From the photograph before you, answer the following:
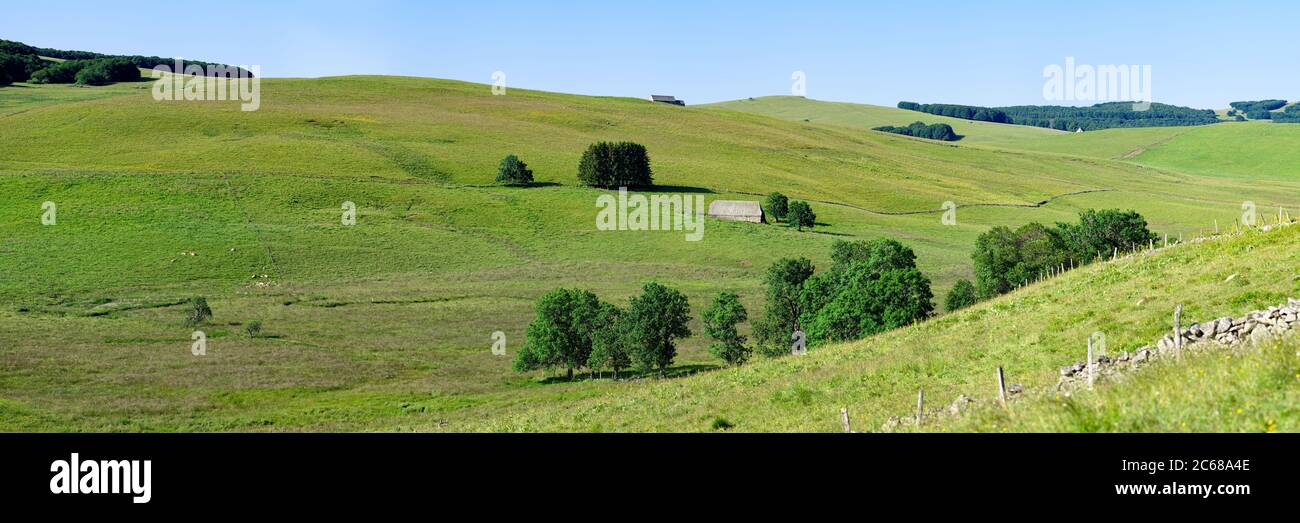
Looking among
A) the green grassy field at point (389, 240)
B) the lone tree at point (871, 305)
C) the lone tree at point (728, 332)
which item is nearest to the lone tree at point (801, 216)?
the green grassy field at point (389, 240)

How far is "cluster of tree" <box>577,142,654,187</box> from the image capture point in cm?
11862

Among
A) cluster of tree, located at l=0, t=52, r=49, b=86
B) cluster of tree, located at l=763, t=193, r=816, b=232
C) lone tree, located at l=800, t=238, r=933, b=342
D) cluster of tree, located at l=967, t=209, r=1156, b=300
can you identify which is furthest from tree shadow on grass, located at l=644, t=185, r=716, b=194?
cluster of tree, located at l=0, t=52, r=49, b=86

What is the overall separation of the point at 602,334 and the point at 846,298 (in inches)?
603

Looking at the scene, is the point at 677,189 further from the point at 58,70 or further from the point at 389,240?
the point at 58,70

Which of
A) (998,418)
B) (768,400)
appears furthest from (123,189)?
(998,418)

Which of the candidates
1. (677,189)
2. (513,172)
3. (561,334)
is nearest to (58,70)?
(513,172)

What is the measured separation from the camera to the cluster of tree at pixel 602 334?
2215 inches

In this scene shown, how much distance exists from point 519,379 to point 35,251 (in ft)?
167

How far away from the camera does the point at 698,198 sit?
114 m

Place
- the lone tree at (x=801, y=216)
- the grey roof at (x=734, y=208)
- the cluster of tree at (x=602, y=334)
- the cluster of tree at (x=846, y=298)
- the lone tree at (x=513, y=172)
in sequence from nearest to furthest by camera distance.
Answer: the cluster of tree at (x=846, y=298), the cluster of tree at (x=602, y=334), the lone tree at (x=801, y=216), the grey roof at (x=734, y=208), the lone tree at (x=513, y=172)

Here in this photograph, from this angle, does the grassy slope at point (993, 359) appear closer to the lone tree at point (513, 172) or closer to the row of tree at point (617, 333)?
the row of tree at point (617, 333)

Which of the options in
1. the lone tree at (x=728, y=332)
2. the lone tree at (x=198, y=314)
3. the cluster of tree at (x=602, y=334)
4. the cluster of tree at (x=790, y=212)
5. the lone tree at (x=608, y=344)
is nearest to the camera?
the cluster of tree at (x=602, y=334)

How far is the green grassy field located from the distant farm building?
3.85 meters
